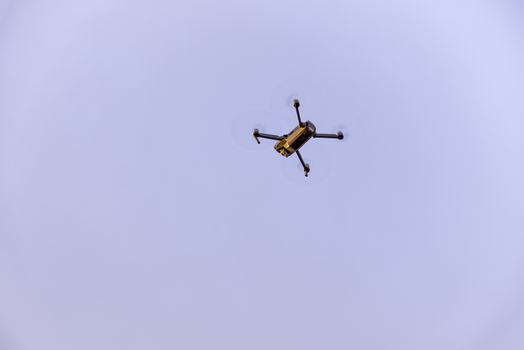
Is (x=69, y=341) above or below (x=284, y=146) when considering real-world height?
below

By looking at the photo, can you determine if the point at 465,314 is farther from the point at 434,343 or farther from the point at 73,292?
the point at 73,292

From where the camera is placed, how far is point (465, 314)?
383 inches

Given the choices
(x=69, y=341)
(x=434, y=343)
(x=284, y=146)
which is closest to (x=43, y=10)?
(x=284, y=146)

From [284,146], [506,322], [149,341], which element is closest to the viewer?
[284,146]

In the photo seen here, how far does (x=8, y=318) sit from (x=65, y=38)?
6214 millimetres

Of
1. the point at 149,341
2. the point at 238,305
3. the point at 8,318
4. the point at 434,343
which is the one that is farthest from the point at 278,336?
the point at 8,318

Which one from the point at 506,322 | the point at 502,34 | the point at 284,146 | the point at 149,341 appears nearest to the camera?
the point at 284,146

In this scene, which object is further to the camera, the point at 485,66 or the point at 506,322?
the point at 506,322

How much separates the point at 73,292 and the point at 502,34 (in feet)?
34.0

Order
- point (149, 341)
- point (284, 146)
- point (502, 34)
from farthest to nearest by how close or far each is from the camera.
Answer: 1. point (149, 341)
2. point (502, 34)
3. point (284, 146)

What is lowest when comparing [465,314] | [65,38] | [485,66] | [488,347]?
[488,347]

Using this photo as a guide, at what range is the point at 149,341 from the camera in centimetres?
988

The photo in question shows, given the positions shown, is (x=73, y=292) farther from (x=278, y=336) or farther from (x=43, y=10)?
(x=43, y=10)

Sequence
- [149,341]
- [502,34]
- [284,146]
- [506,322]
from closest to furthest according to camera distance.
Result: 1. [284,146]
2. [502,34]
3. [506,322]
4. [149,341]
